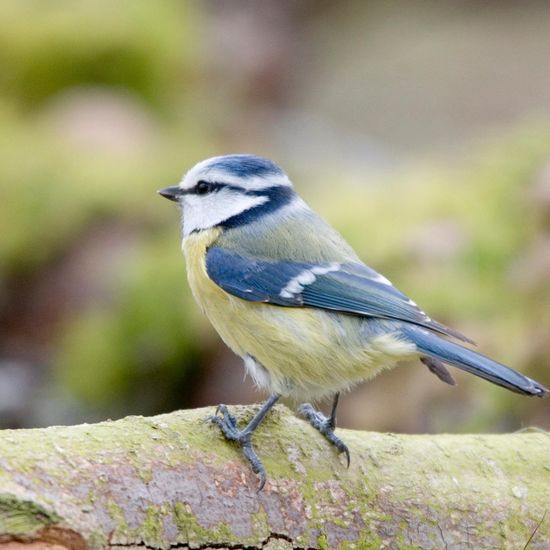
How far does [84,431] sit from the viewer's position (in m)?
2.39

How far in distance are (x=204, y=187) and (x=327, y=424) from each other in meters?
0.80

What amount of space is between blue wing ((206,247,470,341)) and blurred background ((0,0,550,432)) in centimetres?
140

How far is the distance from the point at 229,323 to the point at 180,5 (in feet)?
25.0

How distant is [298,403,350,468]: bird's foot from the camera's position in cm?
269

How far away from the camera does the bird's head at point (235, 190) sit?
119 inches

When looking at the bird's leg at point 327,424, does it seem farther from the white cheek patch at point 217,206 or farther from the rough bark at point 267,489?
the white cheek patch at point 217,206

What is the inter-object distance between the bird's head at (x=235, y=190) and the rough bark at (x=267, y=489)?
0.61 meters

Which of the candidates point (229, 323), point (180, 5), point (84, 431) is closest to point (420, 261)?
point (229, 323)

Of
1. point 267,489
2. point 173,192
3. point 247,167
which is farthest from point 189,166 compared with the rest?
point 267,489

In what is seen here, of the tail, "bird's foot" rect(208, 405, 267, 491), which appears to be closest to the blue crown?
the tail

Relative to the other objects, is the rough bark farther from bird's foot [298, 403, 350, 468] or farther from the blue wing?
the blue wing

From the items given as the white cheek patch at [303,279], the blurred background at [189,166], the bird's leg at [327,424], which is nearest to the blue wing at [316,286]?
the white cheek patch at [303,279]

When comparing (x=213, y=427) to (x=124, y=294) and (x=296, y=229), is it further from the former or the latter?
(x=124, y=294)

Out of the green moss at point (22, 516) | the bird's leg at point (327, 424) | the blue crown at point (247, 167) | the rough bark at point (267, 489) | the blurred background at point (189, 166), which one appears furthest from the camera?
the blurred background at point (189, 166)
